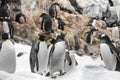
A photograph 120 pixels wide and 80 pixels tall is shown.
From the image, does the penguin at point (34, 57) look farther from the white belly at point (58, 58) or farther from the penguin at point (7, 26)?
the penguin at point (7, 26)

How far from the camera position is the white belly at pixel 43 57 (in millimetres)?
8155

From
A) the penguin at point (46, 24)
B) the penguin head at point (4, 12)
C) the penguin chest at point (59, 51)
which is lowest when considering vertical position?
the penguin at point (46, 24)

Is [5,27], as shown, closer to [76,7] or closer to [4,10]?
[4,10]

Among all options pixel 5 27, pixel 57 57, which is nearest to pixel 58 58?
pixel 57 57

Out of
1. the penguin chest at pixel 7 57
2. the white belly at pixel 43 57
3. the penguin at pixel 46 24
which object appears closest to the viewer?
the penguin chest at pixel 7 57

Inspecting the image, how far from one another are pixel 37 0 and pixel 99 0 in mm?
5016

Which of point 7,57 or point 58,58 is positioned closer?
point 7,57

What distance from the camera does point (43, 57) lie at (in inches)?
323

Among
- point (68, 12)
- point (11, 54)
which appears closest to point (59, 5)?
point (68, 12)

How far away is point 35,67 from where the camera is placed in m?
8.35

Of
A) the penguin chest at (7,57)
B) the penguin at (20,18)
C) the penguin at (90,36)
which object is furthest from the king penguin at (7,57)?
the penguin at (90,36)

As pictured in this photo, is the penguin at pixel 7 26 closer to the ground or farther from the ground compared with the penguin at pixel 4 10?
closer to the ground

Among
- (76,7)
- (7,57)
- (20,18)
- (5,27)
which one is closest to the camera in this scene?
(7,57)

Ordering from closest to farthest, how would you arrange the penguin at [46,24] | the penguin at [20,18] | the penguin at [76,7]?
the penguin at [20,18] < the penguin at [46,24] < the penguin at [76,7]
